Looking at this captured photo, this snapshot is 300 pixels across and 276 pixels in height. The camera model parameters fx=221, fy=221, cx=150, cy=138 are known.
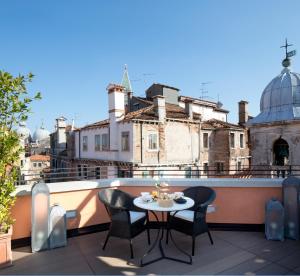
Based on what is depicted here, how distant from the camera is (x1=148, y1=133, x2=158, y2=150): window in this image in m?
17.6

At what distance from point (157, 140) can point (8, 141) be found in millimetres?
15079

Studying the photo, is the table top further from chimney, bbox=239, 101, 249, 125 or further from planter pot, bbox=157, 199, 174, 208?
chimney, bbox=239, 101, 249, 125

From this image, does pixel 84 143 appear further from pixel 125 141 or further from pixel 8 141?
pixel 8 141

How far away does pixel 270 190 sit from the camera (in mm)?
4312

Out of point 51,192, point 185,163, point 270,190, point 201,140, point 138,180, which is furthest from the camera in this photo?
point 201,140

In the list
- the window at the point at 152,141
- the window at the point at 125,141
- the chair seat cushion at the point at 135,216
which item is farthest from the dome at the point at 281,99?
the window at the point at 125,141

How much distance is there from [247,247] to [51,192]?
3.54m

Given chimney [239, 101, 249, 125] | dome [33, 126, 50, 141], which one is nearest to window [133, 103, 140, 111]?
chimney [239, 101, 249, 125]

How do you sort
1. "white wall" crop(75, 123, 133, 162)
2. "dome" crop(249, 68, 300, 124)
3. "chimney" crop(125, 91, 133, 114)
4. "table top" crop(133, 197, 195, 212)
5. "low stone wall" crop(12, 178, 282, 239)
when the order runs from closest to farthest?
"table top" crop(133, 197, 195, 212)
"low stone wall" crop(12, 178, 282, 239)
"dome" crop(249, 68, 300, 124)
"white wall" crop(75, 123, 133, 162)
"chimney" crop(125, 91, 133, 114)

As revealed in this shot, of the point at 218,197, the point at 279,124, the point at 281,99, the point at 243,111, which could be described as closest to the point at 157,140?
the point at 281,99

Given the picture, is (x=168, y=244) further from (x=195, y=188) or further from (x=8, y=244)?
(x=8, y=244)

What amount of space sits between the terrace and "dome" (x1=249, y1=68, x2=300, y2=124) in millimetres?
3748

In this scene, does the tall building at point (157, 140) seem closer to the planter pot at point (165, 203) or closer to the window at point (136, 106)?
the window at point (136, 106)

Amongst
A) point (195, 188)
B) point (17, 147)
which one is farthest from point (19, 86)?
point (195, 188)
